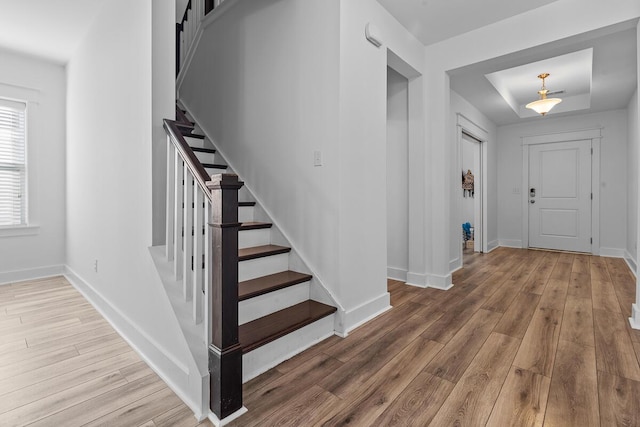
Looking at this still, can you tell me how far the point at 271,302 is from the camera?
2.13m

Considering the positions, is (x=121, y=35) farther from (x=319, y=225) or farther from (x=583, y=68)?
(x=583, y=68)

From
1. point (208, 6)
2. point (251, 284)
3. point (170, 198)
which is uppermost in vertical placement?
point (208, 6)

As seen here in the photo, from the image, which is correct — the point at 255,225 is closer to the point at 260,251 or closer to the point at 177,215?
the point at 260,251

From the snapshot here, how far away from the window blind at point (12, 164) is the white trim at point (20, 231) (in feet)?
0.25

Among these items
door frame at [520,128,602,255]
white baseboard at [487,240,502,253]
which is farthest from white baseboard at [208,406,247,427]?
door frame at [520,128,602,255]

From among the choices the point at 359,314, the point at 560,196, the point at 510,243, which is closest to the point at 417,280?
the point at 359,314

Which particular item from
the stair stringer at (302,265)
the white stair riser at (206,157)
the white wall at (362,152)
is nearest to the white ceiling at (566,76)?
the white wall at (362,152)

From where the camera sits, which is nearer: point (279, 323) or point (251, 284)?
point (279, 323)

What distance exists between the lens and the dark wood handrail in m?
1.52

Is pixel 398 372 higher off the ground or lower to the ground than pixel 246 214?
lower

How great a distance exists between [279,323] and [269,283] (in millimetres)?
299

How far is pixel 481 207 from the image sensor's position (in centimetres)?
582

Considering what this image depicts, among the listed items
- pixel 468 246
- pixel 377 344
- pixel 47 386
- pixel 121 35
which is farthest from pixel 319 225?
pixel 468 246

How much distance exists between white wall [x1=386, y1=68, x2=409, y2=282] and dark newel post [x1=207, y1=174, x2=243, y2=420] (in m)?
2.57
